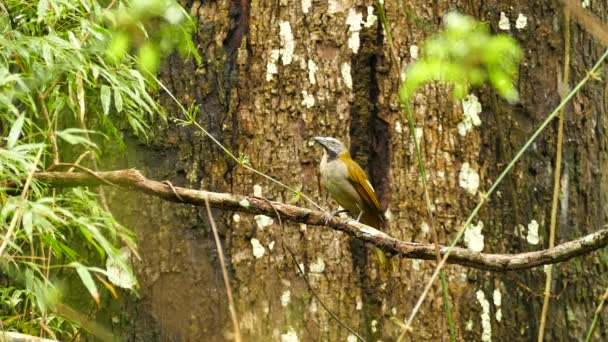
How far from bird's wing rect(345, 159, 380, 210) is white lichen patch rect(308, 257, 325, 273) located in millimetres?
385

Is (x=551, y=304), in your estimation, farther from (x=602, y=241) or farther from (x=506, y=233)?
(x=602, y=241)

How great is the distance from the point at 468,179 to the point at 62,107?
201 cm

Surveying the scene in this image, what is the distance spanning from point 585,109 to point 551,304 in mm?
1087

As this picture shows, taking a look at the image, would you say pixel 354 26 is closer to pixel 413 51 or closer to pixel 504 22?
pixel 413 51

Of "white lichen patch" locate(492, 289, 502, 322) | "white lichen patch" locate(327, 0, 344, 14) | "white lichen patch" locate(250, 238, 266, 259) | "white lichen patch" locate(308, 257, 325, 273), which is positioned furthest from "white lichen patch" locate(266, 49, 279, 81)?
"white lichen patch" locate(492, 289, 502, 322)

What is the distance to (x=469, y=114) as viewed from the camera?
14.4 ft

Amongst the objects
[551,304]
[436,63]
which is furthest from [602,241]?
[551,304]

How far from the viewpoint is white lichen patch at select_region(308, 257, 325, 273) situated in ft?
14.0

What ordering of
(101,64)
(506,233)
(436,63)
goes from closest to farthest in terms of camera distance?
(101,64) < (436,63) < (506,233)

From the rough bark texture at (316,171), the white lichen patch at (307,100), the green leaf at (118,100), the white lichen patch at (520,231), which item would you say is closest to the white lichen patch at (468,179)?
the rough bark texture at (316,171)

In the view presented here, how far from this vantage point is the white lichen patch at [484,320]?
14.1 feet

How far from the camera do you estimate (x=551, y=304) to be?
451cm

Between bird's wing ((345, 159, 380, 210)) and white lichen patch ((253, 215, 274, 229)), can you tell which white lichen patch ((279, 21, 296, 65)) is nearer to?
bird's wing ((345, 159, 380, 210))

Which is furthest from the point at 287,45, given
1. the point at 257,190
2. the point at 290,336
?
the point at 290,336
